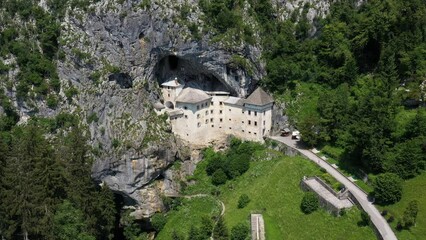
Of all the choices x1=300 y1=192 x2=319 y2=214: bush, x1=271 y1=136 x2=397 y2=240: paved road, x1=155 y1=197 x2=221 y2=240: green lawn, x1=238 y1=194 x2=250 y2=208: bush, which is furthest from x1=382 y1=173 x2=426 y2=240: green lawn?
x1=155 y1=197 x2=221 y2=240: green lawn

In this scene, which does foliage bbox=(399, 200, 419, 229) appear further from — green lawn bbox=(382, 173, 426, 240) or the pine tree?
the pine tree

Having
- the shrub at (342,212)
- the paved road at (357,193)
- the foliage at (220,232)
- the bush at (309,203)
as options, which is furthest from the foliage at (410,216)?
the foliage at (220,232)

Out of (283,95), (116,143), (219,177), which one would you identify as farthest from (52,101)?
(283,95)

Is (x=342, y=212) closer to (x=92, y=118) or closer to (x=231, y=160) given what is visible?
(x=231, y=160)

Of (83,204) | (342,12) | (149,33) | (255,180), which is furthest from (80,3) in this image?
(342,12)

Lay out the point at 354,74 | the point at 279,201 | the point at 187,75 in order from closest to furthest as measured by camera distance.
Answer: the point at 279,201 → the point at 354,74 → the point at 187,75

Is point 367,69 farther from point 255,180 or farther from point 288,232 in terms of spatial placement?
point 288,232

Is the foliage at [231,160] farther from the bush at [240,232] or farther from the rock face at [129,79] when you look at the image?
the bush at [240,232]
